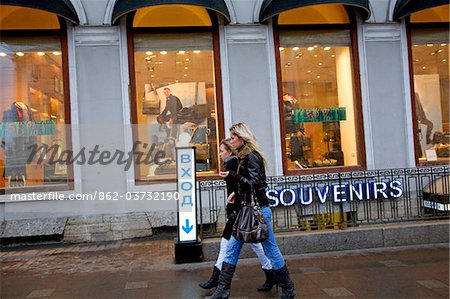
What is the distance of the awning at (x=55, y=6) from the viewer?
8406 millimetres

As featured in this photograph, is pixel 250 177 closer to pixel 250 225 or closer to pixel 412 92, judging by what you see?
pixel 250 225

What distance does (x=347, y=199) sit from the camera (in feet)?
31.0

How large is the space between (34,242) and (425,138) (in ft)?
29.7

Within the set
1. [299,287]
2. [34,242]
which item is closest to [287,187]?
[299,287]

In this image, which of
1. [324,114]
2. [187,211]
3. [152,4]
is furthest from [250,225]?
[324,114]

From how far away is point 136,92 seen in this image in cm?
985

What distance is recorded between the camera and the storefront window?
34.1 feet

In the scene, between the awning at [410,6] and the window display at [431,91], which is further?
the window display at [431,91]

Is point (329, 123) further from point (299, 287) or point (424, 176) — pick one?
point (299, 287)

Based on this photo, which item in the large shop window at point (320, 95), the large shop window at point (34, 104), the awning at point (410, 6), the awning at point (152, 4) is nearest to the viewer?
the awning at point (152, 4)

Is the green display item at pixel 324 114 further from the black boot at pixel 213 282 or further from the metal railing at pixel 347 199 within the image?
the black boot at pixel 213 282

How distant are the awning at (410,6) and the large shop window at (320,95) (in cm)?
113

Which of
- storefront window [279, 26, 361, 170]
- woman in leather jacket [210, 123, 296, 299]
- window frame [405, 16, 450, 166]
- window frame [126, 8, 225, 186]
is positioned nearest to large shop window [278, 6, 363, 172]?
storefront window [279, 26, 361, 170]

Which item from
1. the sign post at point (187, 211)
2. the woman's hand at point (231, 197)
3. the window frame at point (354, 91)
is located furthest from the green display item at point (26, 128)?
the woman's hand at point (231, 197)
